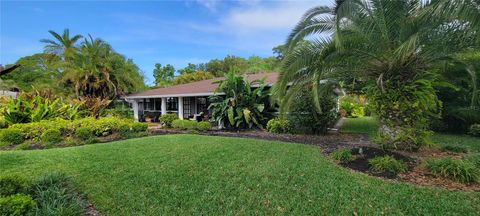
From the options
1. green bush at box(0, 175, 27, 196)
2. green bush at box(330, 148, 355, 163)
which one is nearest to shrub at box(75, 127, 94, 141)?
green bush at box(0, 175, 27, 196)

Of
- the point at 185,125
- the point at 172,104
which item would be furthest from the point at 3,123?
the point at 172,104

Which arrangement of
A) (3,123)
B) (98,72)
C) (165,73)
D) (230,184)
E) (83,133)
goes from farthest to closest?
(165,73), (98,72), (3,123), (83,133), (230,184)

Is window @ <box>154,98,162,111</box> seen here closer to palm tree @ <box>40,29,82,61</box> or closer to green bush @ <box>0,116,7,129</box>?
palm tree @ <box>40,29,82,61</box>

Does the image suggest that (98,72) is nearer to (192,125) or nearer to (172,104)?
(172,104)

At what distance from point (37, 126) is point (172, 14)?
7.72 meters

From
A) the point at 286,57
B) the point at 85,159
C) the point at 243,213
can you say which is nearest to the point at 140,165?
the point at 85,159

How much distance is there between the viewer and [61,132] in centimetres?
969

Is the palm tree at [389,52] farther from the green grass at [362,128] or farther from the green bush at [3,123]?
the green bush at [3,123]

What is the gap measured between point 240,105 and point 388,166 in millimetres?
7988

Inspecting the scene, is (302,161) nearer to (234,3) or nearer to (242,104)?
(242,104)

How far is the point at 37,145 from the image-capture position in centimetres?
866

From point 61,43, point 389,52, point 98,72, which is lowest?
point 389,52

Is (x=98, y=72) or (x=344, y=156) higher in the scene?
(x=98, y=72)

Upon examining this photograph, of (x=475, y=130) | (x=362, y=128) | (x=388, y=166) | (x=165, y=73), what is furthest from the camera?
(x=165, y=73)
